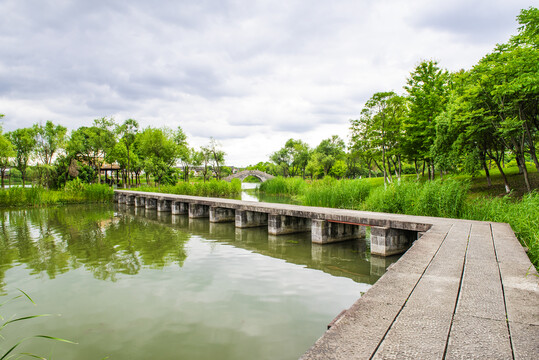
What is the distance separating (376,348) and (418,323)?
52 cm

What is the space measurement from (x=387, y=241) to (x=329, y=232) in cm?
176

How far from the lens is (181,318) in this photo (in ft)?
13.3

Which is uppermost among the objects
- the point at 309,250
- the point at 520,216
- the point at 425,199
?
the point at 425,199

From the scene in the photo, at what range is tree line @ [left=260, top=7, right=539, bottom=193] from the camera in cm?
1255

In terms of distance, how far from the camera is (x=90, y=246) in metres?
8.53

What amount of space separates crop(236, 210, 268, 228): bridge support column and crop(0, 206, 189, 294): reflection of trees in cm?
192

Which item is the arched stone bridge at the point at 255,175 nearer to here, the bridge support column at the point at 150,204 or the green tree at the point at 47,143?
the green tree at the point at 47,143

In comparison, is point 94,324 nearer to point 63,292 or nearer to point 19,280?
point 63,292

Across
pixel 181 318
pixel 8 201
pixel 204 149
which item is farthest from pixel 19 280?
pixel 204 149

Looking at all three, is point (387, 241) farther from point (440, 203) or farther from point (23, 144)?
point (23, 144)

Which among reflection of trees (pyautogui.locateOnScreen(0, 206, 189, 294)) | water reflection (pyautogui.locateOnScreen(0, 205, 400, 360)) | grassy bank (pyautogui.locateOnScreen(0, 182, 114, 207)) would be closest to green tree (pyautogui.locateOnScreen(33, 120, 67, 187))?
grassy bank (pyautogui.locateOnScreen(0, 182, 114, 207))

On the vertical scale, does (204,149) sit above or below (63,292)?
above

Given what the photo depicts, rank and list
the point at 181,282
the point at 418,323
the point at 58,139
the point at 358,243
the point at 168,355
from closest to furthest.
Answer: the point at 418,323
the point at 168,355
the point at 181,282
the point at 358,243
the point at 58,139

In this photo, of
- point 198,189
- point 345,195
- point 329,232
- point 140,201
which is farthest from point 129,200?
point 329,232
